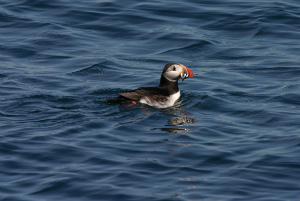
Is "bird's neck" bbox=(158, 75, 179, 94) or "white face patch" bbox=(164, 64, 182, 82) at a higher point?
"white face patch" bbox=(164, 64, 182, 82)

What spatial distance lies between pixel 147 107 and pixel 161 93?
0.42 meters

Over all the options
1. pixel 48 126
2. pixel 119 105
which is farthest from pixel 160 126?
pixel 48 126

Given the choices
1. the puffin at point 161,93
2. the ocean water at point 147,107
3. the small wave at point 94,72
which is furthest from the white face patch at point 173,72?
the small wave at point 94,72

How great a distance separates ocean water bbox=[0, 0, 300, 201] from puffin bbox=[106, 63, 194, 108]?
0.17 meters

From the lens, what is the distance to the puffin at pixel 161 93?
11047 mm

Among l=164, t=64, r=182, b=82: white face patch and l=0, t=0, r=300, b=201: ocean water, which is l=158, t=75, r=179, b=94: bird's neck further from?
l=0, t=0, r=300, b=201: ocean water

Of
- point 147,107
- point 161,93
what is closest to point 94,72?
point 161,93

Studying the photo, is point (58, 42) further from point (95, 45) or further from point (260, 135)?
point (260, 135)

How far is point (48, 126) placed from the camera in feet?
33.3

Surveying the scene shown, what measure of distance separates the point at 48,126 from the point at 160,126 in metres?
1.86

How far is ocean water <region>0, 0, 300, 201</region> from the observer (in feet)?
26.7

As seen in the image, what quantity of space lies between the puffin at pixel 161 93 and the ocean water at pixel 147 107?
175 millimetres

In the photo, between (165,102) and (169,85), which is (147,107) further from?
(169,85)

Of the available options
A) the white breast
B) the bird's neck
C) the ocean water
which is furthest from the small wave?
the white breast
